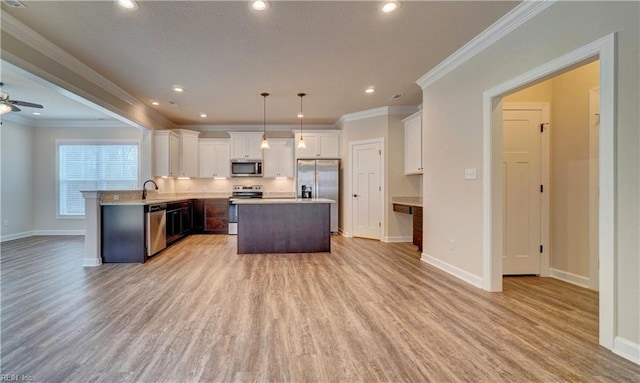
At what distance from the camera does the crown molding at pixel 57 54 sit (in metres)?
2.72

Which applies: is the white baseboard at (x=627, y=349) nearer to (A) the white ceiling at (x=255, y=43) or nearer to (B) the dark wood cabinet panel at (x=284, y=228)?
(A) the white ceiling at (x=255, y=43)

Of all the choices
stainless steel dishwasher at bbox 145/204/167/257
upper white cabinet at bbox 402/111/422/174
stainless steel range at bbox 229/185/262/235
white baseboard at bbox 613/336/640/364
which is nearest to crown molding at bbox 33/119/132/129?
stainless steel range at bbox 229/185/262/235

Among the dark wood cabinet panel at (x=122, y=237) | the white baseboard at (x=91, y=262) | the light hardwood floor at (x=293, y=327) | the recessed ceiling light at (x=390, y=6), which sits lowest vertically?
the light hardwood floor at (x=293, y=327)

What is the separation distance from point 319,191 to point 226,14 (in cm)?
441

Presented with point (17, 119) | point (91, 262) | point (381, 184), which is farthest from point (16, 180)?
point (381, 184)

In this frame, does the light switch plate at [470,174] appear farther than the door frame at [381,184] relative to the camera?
No

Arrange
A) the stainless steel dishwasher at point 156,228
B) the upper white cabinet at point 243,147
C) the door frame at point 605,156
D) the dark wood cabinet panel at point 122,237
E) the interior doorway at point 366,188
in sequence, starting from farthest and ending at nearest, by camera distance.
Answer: the upper white cabinet at point 243,147, the interior doorway at point 366,188, the stainless steel dishwasher at point 156,228, the dark wood cabinet panel at point 122,237, the door frame at point 605,156

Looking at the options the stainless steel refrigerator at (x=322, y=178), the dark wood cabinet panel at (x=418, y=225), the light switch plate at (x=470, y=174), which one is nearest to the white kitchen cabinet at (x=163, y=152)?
the stainless steel refrigerator at (x=322, y=178)

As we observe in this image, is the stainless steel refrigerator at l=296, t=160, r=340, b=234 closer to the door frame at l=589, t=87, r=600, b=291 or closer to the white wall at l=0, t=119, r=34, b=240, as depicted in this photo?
the door frame at l=589, t=87, r=600, b=291

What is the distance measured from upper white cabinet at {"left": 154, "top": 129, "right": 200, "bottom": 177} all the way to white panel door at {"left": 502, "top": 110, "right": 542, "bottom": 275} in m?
6.44

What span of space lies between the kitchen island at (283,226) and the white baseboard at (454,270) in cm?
166

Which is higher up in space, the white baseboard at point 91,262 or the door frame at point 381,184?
the door frame at point 381,184

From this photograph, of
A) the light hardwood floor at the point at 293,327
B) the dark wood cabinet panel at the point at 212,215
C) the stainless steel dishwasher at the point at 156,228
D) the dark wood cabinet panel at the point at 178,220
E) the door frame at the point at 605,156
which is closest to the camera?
the light hardwood floor at the point at 293,327

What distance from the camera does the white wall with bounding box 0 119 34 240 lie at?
5.85 metres
